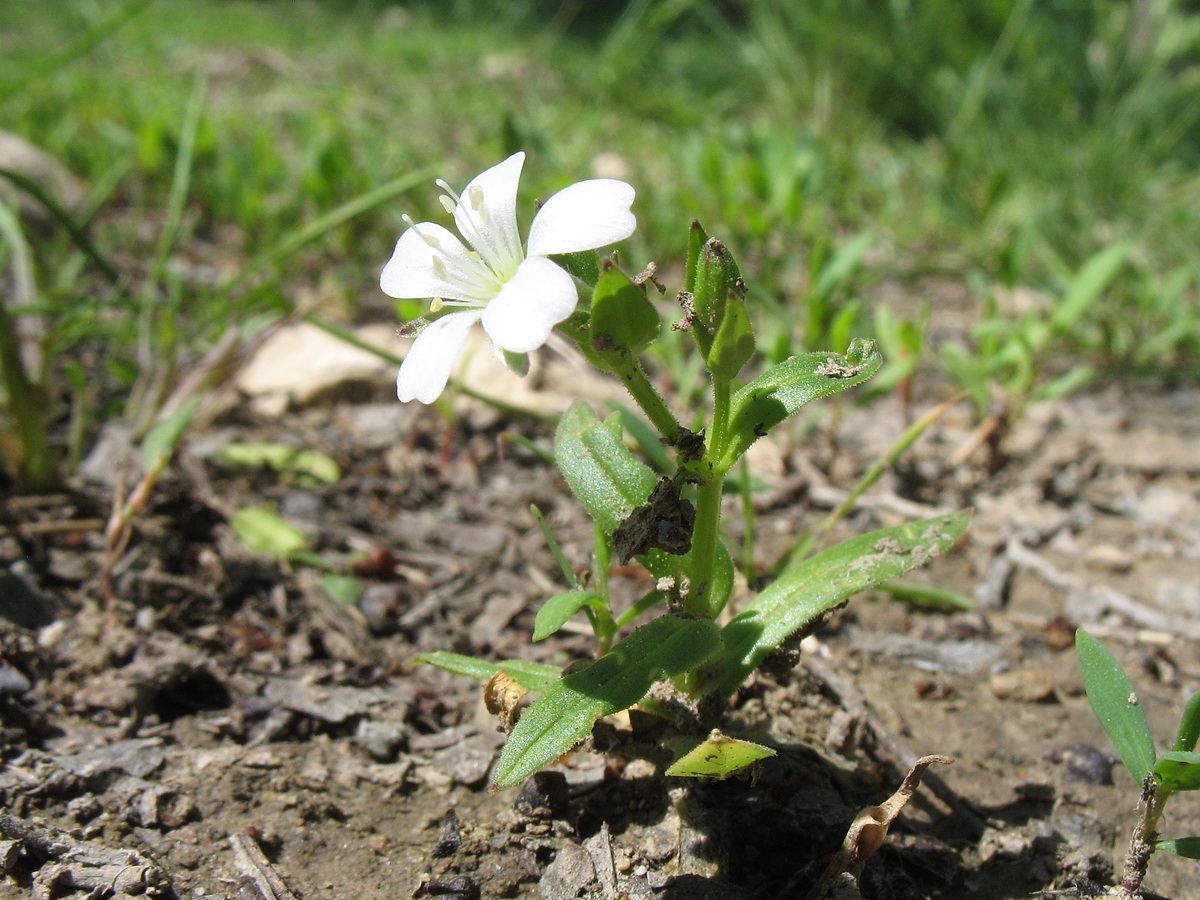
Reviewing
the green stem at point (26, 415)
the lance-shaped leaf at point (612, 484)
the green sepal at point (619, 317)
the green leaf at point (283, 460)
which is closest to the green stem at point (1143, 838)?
the lance-shaped leaf at point (612, 484)

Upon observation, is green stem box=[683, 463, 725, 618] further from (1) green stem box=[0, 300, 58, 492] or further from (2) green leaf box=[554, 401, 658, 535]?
(1) green stem box=[0, 300, 58, 492]

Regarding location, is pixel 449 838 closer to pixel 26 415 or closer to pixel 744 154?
pixel 26 415

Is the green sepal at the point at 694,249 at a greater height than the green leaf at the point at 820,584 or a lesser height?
greater

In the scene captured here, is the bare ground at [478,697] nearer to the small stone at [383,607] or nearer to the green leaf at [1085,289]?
the small stone at [383,607]

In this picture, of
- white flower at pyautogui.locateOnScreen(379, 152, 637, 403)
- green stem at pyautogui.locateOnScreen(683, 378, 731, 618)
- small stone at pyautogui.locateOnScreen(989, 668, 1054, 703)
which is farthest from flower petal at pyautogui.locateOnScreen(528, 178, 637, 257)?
small stone at pyautogui.locateOnScreen(989, 668, 1054, 703)

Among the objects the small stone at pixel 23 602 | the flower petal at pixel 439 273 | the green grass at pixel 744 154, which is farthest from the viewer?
the green grass at pixel 744 154

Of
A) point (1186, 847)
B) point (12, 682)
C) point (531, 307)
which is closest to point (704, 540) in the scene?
point (531, 307)
